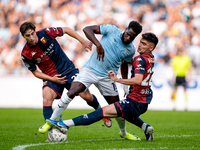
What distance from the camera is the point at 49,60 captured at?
5.82 meters

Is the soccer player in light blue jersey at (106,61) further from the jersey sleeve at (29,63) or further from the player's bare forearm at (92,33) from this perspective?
the jersey sleeve at (29,63)

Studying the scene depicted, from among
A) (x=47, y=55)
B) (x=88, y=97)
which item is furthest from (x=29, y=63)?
(x=88, y=97)

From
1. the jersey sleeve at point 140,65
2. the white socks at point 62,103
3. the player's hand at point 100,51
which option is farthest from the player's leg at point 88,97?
the jersey sleeve at point 140,65

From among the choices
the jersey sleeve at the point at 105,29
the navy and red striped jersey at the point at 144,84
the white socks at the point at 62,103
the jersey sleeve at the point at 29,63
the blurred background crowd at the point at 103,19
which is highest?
the blurred background crowd at the point at 103,19

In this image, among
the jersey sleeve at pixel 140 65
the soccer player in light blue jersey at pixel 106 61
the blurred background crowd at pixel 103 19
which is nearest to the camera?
the jersey sleeve at pixel 140 65

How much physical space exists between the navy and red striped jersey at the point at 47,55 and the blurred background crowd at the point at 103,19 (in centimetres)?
912

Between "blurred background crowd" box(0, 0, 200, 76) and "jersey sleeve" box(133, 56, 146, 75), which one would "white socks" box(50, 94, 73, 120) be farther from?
"blurred background crowd" box(0, 0, 200, 76)

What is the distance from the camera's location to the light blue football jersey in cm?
543

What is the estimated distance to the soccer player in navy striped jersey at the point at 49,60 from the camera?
5.48 meters

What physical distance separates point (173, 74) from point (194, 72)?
97 centimetres

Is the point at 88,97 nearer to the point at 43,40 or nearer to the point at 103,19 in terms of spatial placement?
the point at 43,40

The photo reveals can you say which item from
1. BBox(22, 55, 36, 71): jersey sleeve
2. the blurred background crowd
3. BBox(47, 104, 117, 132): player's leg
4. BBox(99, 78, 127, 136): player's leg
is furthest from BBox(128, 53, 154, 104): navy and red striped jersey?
the blurred background crowd

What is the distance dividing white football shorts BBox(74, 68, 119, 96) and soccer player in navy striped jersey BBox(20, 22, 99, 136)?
0.41 meters

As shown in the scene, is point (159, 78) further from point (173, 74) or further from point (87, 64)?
point (87, 64)
